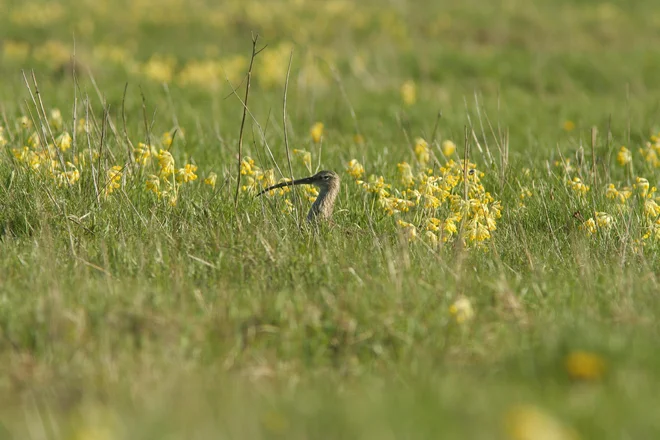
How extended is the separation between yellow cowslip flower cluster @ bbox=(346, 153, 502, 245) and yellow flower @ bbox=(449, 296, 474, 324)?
39.1 inches

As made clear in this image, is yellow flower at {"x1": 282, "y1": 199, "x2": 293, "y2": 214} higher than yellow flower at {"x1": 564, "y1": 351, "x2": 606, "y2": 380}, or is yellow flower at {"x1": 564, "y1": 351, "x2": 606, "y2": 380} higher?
yellow flower at {"x1": 564, "y1": 351, "x2": 606, "y2": 380}

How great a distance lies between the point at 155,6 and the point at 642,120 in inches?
515

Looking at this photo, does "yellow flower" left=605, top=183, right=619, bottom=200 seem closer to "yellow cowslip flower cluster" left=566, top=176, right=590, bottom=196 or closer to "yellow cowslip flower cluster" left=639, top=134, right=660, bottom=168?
"yellow cowslip flower cluster" left=566, top=176, right=590, bottom=196

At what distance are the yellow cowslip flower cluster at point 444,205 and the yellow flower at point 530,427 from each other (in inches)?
89.1

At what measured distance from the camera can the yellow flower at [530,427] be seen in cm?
257

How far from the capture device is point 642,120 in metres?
Answer: 9.93

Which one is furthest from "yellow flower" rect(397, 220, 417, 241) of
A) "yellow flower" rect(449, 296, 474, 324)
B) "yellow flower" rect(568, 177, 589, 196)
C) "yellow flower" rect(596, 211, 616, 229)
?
"yellow flower" rect(568, 177, 589, 196)

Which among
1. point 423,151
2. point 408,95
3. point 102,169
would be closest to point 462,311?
point 102,169

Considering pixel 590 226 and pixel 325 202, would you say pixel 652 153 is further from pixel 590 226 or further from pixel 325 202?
pixel 325 202

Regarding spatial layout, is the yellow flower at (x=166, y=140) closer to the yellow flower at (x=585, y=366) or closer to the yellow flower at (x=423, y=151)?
the yellow flower at (x=423, y=151)

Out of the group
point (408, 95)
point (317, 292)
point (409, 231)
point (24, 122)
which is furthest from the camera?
point (408, 95)

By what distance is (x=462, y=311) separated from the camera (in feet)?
13.0

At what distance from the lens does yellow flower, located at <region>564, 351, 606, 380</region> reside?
3354mm

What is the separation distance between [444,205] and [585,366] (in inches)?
102
